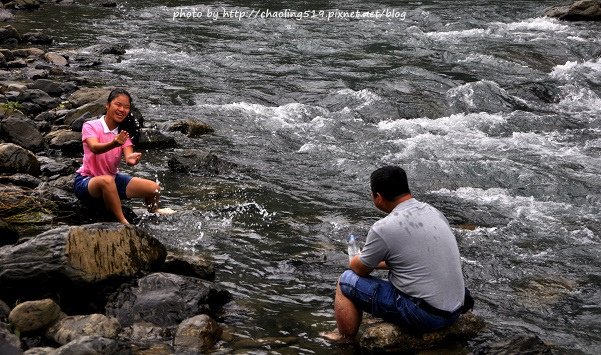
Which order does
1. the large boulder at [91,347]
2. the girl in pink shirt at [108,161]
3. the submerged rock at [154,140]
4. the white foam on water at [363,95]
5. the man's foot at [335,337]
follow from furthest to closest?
the white foam on water at [363,95], the submerged rock at [154,140], the girl in pink shirt at [108,161], the man's foot at [335,337], the large boulder at [91,347]

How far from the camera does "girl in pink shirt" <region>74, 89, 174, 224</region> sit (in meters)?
8.34

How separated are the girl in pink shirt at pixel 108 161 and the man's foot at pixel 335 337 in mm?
3036

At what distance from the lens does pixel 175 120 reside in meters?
14.5

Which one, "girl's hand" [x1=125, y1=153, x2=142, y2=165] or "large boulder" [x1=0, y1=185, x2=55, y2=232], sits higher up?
"girl's hand" [x1=125, y1=153, x2=142, y2=165]

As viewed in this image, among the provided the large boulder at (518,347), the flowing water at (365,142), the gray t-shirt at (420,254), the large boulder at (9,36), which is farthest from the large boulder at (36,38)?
the large boulder at (518,347)

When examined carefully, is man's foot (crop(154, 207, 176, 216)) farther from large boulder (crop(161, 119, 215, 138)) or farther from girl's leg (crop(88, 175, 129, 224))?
large boulder (crop(161, 119, 215, 138))

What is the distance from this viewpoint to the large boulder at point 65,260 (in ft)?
21.7

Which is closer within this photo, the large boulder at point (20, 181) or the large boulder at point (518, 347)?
the large boulder at point (518, 347)

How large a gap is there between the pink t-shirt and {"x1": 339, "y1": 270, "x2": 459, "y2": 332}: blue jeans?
335cm

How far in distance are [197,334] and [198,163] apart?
5620 mm

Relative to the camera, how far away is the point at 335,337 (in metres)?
6.75

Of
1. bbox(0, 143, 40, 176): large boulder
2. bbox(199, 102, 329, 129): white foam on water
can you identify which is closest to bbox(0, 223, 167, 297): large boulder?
bbox(0, 143, 40, 176): large boulder

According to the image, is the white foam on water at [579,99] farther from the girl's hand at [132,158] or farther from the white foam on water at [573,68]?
the girl's hand at [132,158]

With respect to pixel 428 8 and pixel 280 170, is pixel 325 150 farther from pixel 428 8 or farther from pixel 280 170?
pixel 428 8
